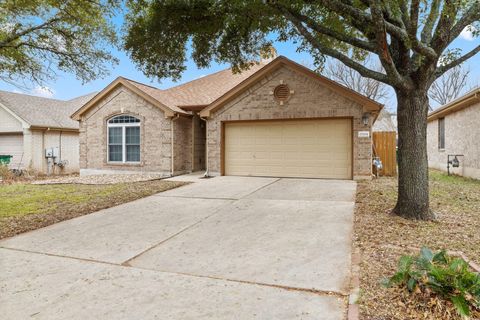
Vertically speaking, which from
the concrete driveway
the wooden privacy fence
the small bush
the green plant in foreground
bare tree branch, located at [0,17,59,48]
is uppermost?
bare tree branch, located at [0,17,59,48]

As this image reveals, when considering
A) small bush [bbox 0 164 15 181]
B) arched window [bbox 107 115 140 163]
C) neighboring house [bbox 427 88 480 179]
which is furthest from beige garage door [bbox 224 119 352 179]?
small bush [bbox 0 164 15 181]

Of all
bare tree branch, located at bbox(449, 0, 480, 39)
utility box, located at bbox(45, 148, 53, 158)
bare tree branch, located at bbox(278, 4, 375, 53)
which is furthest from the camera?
utility box, located at bbox(45, 148, 53, 158)

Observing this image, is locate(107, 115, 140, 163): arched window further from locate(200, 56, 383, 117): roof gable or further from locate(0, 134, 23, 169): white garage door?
locate(0, 134, 23, 169): white garage door

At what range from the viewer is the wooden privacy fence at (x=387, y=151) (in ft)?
45.4

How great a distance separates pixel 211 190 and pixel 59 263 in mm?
5922

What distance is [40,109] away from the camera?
20484mm

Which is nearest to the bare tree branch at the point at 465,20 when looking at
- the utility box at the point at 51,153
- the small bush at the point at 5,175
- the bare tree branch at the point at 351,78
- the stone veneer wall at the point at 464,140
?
the stone veneer wall at the point at 464,140

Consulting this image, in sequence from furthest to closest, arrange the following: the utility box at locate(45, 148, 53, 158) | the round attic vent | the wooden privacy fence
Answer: the utility box at locate(45, 148, 53, 158), the wooden privacy fence, the round attic vent

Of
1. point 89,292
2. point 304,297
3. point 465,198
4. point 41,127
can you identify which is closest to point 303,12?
point 465,198

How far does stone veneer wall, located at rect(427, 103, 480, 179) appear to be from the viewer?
12414mm

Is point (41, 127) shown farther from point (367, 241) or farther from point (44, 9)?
point (367, 241)

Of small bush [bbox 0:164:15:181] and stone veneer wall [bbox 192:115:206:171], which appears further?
stone veneer wall [bbox 192:115:206:171]

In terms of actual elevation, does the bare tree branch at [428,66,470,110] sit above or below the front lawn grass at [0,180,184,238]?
above

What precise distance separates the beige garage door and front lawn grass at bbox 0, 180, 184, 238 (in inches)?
124
